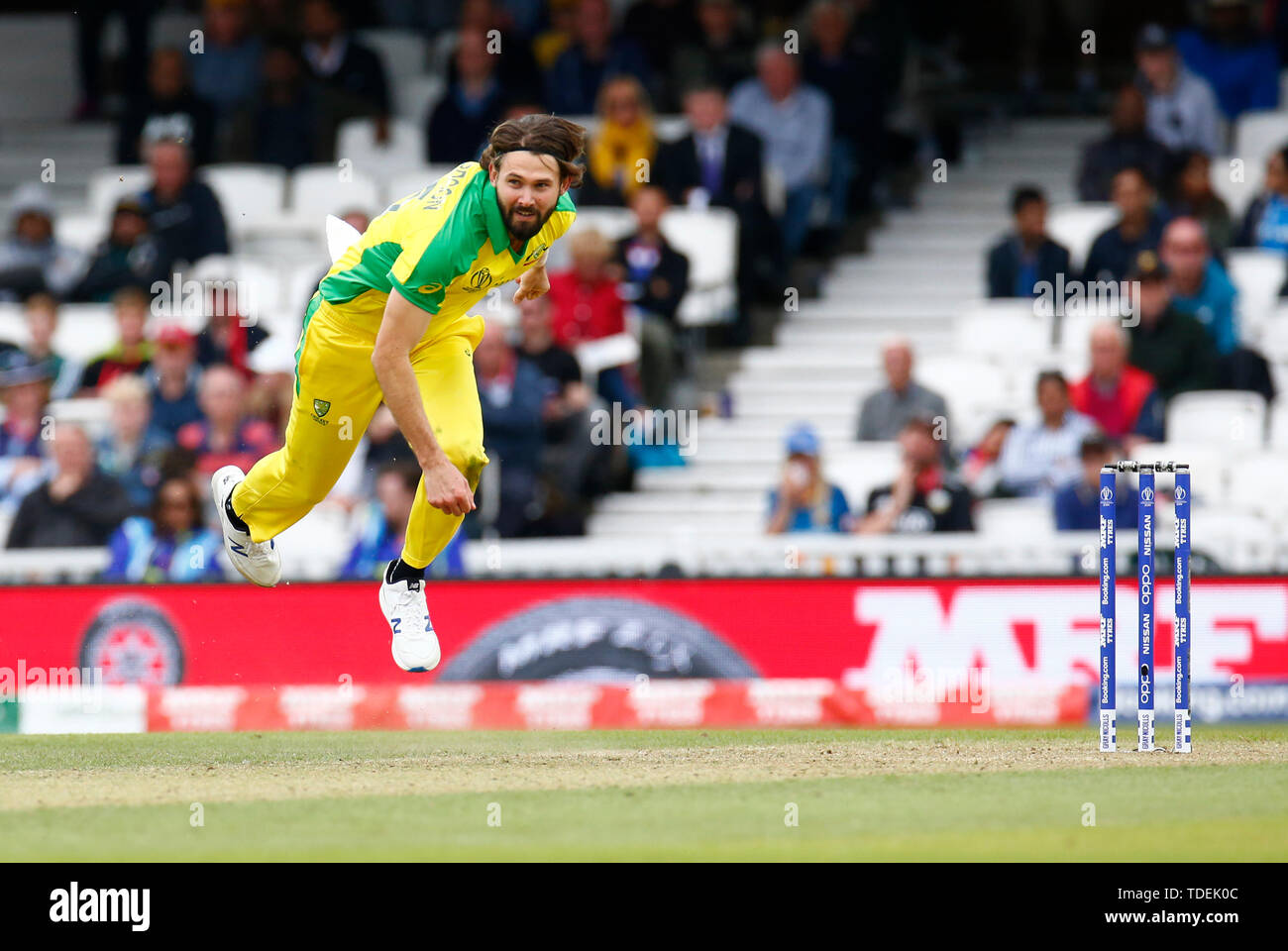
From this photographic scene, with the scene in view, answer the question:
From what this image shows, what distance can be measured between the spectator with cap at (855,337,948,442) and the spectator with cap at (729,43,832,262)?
2.27 meters

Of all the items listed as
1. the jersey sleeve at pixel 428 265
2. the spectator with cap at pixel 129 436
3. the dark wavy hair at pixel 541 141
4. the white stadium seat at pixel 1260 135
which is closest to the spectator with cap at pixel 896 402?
the white stadium seat at pixel 1260 135

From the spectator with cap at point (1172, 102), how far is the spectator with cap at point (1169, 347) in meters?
1.91

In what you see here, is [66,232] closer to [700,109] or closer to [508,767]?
[700,109]

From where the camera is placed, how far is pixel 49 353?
43.0 feet

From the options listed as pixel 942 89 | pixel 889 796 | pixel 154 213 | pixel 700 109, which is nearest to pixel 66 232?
pixel 154 213

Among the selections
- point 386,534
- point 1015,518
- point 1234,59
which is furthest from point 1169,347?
point 386,534

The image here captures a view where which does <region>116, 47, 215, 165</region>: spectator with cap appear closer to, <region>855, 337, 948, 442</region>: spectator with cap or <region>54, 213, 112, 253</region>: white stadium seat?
<region>54, 213, 112, 253</region>: white stadium seat

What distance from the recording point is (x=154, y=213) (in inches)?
539

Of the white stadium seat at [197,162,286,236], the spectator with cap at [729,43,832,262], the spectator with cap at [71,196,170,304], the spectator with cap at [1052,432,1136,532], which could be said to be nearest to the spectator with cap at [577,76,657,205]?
the spectator with cap at [729,43,832,262]

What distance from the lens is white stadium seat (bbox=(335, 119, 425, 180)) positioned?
14.6 meters

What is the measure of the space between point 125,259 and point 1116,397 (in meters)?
6.60

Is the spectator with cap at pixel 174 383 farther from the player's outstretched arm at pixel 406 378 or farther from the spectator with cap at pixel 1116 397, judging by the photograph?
the player's outstretched arm at pixel 406 378

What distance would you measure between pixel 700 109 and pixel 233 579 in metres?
4.62

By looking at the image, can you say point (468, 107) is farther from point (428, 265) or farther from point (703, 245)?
point (428, 265)
